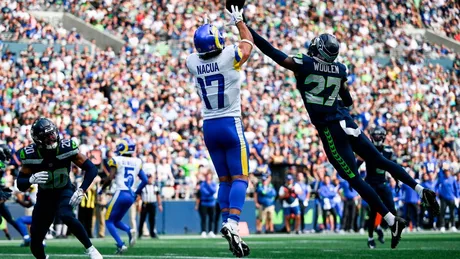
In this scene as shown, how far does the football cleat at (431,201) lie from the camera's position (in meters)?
10.8

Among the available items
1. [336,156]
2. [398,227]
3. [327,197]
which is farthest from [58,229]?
[398,227]

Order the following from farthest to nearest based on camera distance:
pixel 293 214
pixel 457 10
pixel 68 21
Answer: pixel 457 10 → pixel 68 21 → pixel 293 214

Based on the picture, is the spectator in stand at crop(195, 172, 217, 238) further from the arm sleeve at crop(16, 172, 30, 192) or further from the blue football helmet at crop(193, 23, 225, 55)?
the blue football helmet at crop(193, 23, 225, 55)

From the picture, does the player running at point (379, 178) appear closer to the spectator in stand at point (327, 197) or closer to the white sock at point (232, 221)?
the white sock at point (232, 221)

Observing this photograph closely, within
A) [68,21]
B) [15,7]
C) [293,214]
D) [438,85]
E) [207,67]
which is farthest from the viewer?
[438,85]

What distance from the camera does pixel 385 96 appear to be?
3161 cm

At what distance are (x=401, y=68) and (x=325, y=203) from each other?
10.0 metres

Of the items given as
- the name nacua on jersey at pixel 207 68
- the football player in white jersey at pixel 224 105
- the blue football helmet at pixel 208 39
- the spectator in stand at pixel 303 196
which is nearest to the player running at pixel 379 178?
the football player in white jersey at pixel 224 105

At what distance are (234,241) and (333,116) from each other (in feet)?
9.20

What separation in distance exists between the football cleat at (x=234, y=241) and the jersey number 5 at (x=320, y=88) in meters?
2.56

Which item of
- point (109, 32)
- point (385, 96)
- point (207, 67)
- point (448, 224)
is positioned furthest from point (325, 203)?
point (207, 67)

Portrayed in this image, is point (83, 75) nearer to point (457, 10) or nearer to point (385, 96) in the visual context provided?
point (385, 96)

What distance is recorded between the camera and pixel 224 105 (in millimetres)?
9781

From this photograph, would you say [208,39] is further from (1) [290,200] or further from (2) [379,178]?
(1) [290,200]
